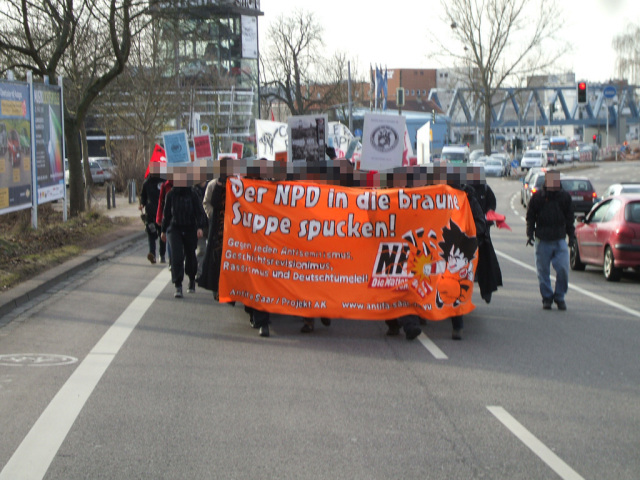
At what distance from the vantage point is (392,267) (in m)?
9.21

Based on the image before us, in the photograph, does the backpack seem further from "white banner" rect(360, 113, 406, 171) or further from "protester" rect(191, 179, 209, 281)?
"white banner" rect(360, 113, 406, 171)

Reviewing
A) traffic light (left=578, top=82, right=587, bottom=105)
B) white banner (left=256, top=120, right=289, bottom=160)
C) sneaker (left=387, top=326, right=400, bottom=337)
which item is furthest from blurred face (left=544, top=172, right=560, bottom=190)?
traffic light (left=578, top=82, right=587, bottom=105)

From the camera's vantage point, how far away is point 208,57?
7044cm

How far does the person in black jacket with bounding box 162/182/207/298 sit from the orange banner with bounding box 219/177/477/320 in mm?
2237

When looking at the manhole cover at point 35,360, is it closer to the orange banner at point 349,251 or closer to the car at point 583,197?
the orange banner at point 349,251

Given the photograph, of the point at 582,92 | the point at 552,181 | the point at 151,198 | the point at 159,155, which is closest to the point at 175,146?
the point at 159,155

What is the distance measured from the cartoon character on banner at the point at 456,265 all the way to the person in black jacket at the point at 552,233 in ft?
7.16

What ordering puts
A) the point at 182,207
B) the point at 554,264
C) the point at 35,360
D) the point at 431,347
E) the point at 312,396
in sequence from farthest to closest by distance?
the point at 182,207 < the point at 554,264 < the point at 431,347 < the point at 35,360 < the point at 312,396

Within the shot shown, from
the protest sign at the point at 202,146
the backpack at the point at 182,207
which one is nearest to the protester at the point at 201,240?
the backpack at the point at 182,207

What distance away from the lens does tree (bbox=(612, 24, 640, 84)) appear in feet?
319

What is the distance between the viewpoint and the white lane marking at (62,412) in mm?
5102

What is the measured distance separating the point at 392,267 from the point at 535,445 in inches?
151

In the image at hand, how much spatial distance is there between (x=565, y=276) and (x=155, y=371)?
575 centimetres

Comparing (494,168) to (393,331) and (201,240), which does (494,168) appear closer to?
(201,240)
